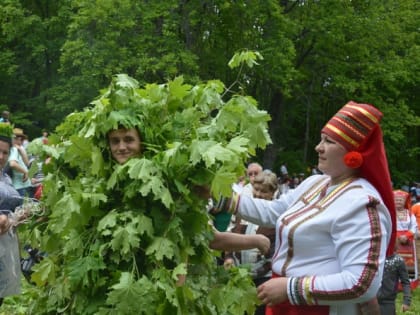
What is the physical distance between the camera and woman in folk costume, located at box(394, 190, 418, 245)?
962cm

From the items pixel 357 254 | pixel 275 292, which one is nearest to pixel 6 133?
pixel 275 292

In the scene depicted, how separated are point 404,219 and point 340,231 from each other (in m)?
7.05

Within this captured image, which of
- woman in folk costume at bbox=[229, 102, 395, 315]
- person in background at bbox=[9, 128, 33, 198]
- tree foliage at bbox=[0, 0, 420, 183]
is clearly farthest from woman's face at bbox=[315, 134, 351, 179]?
tree foliage at bbox=[0, 0, 420, 183]

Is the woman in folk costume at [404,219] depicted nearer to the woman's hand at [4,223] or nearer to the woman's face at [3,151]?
the woman's face at [3,151]

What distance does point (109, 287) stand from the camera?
325 centimetres

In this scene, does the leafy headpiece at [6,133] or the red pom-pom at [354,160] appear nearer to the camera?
the red pom-pom at [354,160]

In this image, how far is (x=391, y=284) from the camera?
21.6ft

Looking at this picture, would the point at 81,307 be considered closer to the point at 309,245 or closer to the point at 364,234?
the point at 309,245

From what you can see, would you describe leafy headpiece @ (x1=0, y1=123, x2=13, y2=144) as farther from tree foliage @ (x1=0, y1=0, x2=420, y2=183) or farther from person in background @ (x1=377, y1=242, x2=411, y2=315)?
tree foliage @ (x1=0, y1=0, x2=420, y2=183)

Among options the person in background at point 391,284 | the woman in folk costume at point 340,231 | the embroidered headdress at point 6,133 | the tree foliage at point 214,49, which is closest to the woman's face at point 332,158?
the woman in folk costume at point 340,231

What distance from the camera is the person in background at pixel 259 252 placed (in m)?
5.57

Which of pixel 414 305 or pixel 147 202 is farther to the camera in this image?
pixel 414 305

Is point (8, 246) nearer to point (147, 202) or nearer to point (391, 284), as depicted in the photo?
point (147, 202)

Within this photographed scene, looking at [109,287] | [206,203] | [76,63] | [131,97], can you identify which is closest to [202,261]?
[206,203]
